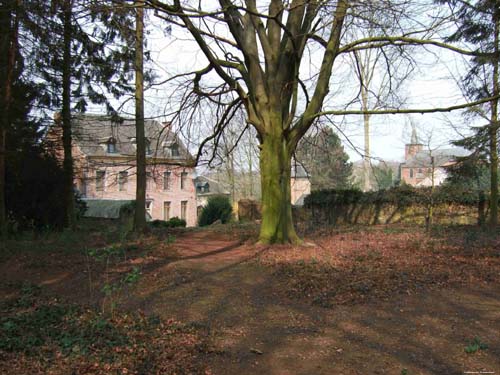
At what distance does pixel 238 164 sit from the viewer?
38.2m

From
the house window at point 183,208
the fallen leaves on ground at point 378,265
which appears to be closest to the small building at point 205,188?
the house window at point 183,208

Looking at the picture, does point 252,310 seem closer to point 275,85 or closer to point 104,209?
point 275,85

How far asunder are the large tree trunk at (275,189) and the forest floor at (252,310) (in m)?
0.52

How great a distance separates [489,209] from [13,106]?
58.8ft

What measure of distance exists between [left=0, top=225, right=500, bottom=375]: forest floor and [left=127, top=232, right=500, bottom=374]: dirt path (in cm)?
→ 2

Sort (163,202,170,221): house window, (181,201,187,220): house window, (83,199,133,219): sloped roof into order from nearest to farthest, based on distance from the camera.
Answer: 1. (83,199,133,219): sloped roof
2. (163,202,170,221): house window
3. (181,201,187,220): house window

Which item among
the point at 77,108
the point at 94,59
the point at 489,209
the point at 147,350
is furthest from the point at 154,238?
the point at 489,209

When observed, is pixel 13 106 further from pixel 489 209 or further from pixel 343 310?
pixel 489 209

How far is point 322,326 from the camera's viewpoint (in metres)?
5.58

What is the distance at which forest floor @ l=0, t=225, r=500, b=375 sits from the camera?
14.1ft

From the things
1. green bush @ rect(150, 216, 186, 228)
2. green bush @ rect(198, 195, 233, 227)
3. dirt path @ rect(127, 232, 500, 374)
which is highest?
green bush @ rect(198, 195, 233, 227)

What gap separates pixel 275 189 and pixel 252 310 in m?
5.35

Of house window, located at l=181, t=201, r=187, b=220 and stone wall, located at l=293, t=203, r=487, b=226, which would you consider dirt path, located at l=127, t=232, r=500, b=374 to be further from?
house window, located at l=181, t=201, r=187, b=220

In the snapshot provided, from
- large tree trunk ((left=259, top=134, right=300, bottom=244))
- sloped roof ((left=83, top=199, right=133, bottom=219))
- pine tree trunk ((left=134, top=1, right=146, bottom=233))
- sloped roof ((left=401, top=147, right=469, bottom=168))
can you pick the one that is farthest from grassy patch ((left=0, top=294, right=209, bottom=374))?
sloped roof ((left=83, top=199, right=133, bottom=219))
